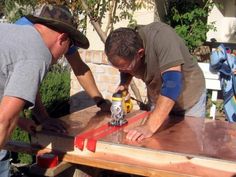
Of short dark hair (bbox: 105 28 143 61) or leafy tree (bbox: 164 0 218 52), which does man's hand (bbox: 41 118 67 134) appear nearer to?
short dark hair (bbox: 105 28 143 61)

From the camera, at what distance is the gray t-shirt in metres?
2.21

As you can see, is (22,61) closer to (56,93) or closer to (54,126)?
(54,126)

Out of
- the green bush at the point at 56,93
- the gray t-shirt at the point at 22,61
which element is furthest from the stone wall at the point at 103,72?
the gray t-shirt at the point at 22,61

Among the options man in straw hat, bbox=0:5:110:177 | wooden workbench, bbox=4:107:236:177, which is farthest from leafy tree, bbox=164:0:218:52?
man in straw hat, bbox=0:5:110:177

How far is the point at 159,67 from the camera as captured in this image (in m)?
3.34

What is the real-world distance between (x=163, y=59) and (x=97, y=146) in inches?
31.6

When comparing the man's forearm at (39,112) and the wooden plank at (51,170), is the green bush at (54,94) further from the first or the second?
the wooden plank at (51,170)

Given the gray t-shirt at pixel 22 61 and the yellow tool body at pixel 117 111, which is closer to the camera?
the gray t-shirt at pixel 22 61

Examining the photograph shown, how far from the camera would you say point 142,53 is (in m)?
3.40

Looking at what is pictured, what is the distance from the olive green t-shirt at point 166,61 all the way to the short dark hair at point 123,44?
0.64ft

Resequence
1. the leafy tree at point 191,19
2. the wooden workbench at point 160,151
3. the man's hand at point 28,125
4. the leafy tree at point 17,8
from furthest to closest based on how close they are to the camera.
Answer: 1. the leafy tree at point 17,8
2. the leafy tree at point 191,19
3. the man's hand at point 28,125
4. the wooden workbench at point 160,151

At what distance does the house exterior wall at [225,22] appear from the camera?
6789mm

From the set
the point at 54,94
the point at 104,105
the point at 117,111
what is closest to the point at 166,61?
the point at 117,111

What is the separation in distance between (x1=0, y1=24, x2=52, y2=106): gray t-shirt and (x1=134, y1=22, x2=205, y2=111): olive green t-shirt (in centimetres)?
115
